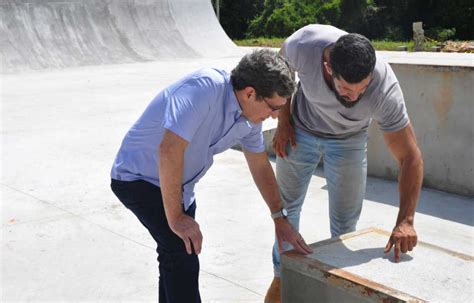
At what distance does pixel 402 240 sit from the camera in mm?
2686

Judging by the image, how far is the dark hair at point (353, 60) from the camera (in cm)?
265

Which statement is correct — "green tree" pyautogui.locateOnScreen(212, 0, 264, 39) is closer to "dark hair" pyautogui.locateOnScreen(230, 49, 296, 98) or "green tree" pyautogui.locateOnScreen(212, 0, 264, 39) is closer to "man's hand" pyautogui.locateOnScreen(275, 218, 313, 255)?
"man's hand" pyautogui.locateOnScreen(275, 218, 313, 255)

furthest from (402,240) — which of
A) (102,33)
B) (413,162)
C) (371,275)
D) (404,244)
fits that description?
(102,33)

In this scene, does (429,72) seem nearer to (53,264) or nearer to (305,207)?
(305,207)

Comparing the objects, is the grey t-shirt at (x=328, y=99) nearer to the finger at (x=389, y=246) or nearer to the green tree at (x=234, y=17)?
the finger at (x=389, y=246)

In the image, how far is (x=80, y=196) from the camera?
209 inches

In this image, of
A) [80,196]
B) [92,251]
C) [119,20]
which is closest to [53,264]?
[92,251]

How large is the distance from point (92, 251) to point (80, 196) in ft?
4.02

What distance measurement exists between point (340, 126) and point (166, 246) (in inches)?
44.3

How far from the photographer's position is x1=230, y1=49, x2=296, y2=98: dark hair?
7.70ft

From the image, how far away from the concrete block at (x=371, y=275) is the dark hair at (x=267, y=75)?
27.2 inches

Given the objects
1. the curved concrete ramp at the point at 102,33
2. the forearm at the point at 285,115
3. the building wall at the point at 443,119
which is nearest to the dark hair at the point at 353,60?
the forearm at the point at 285,115

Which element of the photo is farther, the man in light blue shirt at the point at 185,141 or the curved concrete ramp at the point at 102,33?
the curved concrete ramp at the point at 102,33

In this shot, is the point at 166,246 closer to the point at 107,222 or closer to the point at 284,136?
the point at 284,136
